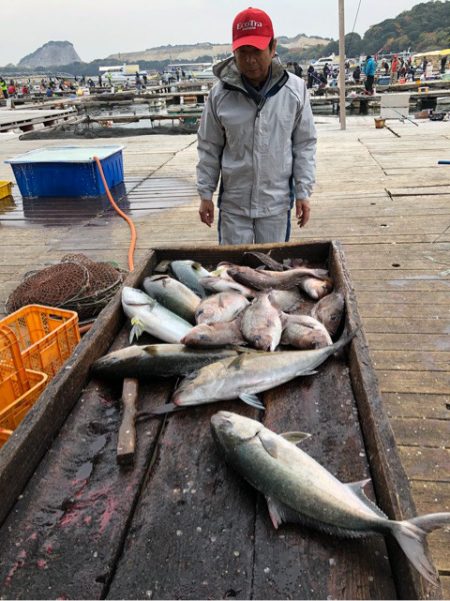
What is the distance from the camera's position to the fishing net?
402 centimetres

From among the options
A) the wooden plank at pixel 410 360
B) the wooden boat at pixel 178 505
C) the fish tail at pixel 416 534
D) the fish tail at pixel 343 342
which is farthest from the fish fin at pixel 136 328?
the wooden plank at pixel 410 360

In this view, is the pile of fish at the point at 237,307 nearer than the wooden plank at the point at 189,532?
No

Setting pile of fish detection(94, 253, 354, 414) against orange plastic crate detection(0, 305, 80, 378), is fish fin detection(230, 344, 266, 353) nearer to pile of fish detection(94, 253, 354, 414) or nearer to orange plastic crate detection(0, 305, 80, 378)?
pile of fish detection(94, 253, 354, 414)

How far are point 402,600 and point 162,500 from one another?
81cm

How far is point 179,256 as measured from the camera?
12.1 ft

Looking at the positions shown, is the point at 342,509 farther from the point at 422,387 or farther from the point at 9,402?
the point at 9,402

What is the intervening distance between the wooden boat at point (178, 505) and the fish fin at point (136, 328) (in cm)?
43

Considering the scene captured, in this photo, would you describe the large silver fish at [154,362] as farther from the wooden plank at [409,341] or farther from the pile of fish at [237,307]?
the wooden plank at [409,341]

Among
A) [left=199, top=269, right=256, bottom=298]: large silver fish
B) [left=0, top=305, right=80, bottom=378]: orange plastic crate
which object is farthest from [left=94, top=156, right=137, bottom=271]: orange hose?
[left=199, top=269, right=256, bottom=298]: large silver fish

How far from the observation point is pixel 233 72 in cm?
364

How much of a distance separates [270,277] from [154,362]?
1129mm

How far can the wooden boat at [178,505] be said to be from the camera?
4.43 ft

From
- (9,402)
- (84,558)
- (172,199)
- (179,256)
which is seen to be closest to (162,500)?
(84,558)

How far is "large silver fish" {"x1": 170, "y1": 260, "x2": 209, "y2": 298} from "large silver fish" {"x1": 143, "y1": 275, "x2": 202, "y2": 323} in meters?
0.08
